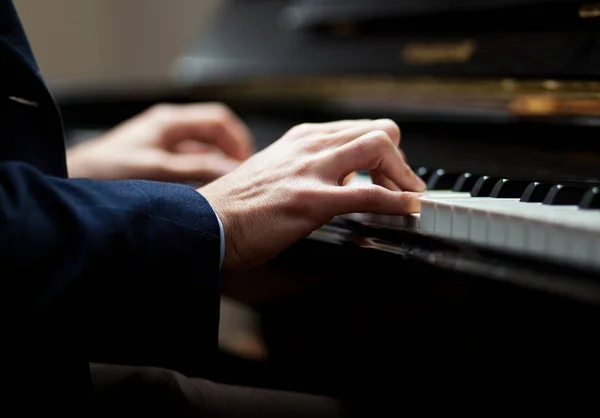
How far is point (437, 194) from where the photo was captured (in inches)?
32.7

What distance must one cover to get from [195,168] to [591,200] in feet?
2.09

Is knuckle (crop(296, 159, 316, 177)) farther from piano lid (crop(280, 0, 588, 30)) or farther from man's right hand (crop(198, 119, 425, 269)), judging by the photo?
piano lid (crop(280, 0, 588, 30))

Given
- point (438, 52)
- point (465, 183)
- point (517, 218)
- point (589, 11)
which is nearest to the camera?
point (517, 218)

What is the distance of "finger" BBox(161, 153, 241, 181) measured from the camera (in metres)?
1.15

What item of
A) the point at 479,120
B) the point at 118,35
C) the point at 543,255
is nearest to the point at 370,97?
the point at 479,120

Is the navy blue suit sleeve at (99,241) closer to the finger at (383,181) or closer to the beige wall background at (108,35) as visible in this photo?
the finger at (383,181)

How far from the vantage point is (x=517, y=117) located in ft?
3.63

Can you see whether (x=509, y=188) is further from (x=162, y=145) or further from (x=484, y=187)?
(x=162, y=145)

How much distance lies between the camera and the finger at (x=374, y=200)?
0.77m

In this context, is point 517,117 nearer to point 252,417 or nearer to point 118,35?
point 252,417

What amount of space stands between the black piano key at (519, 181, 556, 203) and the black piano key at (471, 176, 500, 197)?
67mm

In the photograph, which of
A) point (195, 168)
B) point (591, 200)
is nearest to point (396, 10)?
→ point (195, 168)

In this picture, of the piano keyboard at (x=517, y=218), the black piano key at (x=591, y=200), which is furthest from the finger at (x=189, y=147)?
the black piano key at (x=591, y=200)

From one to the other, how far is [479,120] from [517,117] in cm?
7
